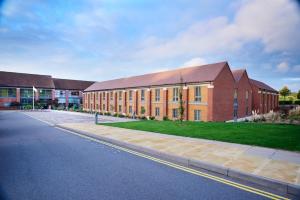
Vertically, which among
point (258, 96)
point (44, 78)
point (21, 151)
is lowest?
point (21, 151)

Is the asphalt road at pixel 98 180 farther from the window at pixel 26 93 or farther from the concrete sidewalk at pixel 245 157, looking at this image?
the window at pixel 26 93

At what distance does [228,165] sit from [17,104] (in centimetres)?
6767

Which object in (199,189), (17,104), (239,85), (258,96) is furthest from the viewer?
(17,104)

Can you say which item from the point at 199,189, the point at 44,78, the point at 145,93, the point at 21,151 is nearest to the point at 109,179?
the point at 199,189

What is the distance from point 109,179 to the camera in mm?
5086

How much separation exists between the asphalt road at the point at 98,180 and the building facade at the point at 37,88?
202ft

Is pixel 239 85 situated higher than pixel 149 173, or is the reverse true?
pixel 239 85

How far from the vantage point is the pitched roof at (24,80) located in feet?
190

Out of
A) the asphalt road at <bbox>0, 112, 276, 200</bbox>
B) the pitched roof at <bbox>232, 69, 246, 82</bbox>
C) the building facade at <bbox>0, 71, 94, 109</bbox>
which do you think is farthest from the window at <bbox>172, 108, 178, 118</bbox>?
the building facade at <bbox>0, 71, 94, 109</bbox>

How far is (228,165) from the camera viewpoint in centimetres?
576

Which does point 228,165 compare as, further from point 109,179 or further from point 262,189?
point 109,179

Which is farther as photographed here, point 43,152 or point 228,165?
point 43,152

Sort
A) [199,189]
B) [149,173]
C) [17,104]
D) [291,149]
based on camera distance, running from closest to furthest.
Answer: [199,189], [149,173], [291,149], [17,104]

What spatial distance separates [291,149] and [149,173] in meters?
5.84
